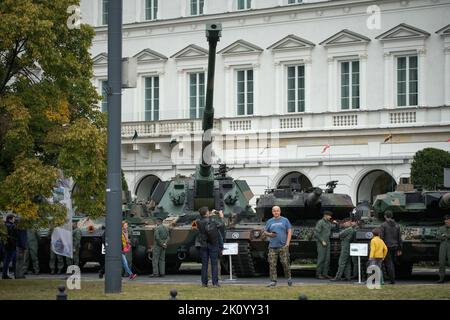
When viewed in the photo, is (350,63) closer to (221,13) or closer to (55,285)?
(221,13)

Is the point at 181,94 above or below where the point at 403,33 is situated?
below

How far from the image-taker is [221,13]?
4828cm

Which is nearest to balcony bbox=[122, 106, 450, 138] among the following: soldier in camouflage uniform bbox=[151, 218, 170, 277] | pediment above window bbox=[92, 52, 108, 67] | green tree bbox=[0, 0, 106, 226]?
pediment above window bbox=[92, 52, 108, 67]

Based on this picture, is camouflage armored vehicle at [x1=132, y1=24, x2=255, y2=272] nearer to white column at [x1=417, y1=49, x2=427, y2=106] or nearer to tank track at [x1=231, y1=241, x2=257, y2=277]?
tank track at [x1=231, y1=241, x2=257, y2=277]

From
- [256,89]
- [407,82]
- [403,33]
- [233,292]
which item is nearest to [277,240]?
[233,292]

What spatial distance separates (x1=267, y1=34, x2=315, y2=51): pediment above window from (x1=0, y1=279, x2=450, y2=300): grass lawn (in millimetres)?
23446

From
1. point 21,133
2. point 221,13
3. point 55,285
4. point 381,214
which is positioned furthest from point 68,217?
point 221,13

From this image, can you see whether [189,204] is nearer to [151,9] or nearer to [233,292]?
[233,292]

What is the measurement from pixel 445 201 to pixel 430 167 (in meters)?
12.9

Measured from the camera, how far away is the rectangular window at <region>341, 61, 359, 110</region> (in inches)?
1768

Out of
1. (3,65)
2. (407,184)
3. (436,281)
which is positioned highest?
(3,65)

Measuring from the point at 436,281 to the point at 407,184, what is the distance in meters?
3.46

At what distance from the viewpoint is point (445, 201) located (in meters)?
26.6

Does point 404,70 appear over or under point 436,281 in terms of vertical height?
over
